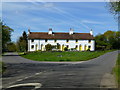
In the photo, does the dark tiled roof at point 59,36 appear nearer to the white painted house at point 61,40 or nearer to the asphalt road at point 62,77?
the white painted house at point 61,40

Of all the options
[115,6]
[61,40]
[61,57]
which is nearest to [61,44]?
[61,40]

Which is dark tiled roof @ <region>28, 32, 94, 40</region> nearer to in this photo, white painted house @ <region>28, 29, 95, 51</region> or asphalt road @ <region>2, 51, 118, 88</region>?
white painted house @ <region>28, 29, 95, 51</region>

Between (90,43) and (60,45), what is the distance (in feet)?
40.5

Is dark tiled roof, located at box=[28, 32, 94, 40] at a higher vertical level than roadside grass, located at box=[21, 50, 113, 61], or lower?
higher

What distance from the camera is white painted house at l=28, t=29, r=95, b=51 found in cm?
9675

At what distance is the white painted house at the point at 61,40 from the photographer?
96750 millimetres

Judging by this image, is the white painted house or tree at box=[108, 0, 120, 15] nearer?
tree at box=[108, 0, 120, 15]

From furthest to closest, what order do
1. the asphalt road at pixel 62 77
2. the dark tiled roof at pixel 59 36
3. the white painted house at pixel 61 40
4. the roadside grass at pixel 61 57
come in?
the dark tiled roof at pixel 59 36
the white painted house at pixel 61 40
the roadside grass at pixel 61 57
the asphalt road at pixel 62 77

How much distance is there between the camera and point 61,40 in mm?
98875

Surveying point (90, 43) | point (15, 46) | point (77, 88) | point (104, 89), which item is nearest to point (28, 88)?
point (77, 88)

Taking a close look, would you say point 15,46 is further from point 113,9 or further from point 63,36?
point 113,9

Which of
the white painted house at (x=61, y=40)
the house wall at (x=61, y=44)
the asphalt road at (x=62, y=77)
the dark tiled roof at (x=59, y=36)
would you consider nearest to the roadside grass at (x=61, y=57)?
the asphalt road at (x=62, y=77)

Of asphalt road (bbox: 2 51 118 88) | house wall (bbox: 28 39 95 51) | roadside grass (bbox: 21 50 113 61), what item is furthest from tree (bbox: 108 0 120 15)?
house wall (bbox: 28 39 95 51)

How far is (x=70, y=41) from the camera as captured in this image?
99312 millimetres
